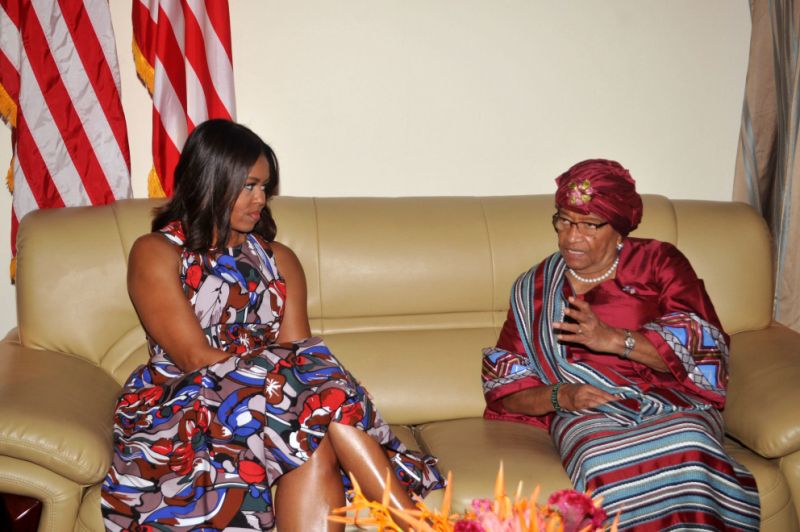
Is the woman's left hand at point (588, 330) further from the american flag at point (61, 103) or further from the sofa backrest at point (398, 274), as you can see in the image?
the american flag at point (61, 103)

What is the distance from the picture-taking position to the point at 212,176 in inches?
90.1

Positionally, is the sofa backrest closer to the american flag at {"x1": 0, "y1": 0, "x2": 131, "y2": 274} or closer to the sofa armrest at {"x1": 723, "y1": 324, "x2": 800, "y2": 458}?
the sofa armrest at {"x1": 723, "y1": 324, "x2": 800, "y2": 458}

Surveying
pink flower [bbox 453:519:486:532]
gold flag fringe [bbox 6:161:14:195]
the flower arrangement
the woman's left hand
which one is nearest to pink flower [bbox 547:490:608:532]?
the flower arrangement

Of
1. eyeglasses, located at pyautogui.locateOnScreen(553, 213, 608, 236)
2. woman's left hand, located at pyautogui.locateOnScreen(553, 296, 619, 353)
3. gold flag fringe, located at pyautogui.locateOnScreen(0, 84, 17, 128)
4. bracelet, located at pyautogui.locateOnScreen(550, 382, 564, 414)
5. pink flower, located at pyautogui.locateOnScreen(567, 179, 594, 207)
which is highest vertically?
gold flag fringe, located at pyautogui.locateOnScreen(0, 84, 17, 128)

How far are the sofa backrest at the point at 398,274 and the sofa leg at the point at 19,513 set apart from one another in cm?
55

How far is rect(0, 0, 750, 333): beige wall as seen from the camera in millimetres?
2980

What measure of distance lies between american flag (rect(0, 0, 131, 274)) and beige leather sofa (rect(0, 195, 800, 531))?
0.90 feet

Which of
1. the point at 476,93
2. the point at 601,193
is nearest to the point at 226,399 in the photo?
the point at 601,193

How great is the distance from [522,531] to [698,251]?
194cm

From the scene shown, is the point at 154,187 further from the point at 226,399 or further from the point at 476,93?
the point at 476,93

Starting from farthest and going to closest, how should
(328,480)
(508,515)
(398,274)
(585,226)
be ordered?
1. (398,274)
2. (585,226)
3. (328,480)
4. (508,515)

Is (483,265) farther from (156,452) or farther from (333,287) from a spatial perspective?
(156,452)

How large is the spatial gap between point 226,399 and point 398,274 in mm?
841

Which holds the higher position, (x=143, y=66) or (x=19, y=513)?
(x=143, y=66)
